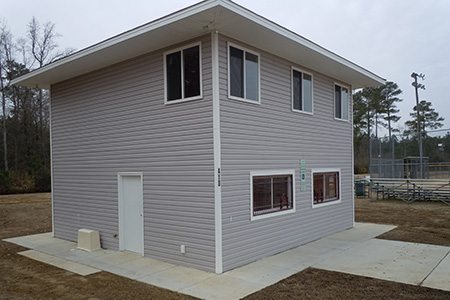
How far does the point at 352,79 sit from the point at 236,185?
5.97 m

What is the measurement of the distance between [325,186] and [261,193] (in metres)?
3.16

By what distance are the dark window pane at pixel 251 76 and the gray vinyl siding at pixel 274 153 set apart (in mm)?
173

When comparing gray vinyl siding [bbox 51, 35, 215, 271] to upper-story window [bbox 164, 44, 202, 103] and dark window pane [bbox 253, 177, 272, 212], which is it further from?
dark window pane [bbox 253, 177, 272, 212]

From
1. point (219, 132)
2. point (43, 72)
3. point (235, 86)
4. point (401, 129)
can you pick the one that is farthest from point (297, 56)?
point (401, 129)

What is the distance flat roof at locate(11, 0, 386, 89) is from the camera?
5434 millimetres

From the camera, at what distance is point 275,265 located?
6.49m

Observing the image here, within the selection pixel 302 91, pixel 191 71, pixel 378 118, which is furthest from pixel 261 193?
pixel 378 118

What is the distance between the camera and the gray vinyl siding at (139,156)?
620cm

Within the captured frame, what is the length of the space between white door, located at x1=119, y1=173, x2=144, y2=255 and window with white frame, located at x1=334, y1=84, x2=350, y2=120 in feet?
20.0

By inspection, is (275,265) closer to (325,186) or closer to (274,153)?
(274,153)

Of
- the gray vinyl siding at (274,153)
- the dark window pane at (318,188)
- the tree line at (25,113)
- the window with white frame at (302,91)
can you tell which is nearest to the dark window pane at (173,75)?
the gray vinyl siding at (274,153)

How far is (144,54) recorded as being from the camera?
7203mm

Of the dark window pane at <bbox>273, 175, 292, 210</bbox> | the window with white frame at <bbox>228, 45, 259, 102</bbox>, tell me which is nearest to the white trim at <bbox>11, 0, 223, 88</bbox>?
the window with white frame at <bbox>228, 45, 259, 102</bbox>

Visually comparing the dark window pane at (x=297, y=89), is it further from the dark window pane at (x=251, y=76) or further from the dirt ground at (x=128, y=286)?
the dirt ground at (x=128, y=286)
